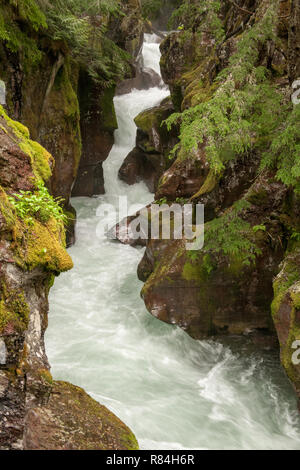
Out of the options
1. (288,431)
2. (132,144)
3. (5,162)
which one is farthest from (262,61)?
(132,144)

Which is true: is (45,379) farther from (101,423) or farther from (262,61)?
(262,61)

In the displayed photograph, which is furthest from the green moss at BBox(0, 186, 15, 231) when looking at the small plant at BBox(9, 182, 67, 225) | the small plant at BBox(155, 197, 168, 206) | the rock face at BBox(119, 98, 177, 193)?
the rock face at BBox(119, 98, 177, 193)

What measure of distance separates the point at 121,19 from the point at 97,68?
366 cm

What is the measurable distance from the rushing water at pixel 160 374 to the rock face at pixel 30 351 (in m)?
2.10

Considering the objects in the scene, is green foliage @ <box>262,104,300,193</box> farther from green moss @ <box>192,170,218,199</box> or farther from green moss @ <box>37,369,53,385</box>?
green moss @ <box>37,369,53,385</box>

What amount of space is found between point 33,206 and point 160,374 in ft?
15.4

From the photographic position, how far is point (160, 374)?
718cm

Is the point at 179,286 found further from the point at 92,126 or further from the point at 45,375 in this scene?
the point at 92,126

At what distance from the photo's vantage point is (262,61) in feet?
26.2

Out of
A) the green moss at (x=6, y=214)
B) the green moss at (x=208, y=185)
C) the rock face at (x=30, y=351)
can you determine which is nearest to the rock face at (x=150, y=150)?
the green moss at (x=208, y=185)

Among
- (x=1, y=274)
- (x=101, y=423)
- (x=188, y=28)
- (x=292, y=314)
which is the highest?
(x=188, y=28)

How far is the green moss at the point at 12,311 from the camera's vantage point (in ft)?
9.93

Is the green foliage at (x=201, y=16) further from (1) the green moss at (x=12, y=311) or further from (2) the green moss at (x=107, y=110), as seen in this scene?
(1) the green moss at (x=12, y=311)

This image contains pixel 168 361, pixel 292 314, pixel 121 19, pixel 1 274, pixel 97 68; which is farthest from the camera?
pixel 121 19
